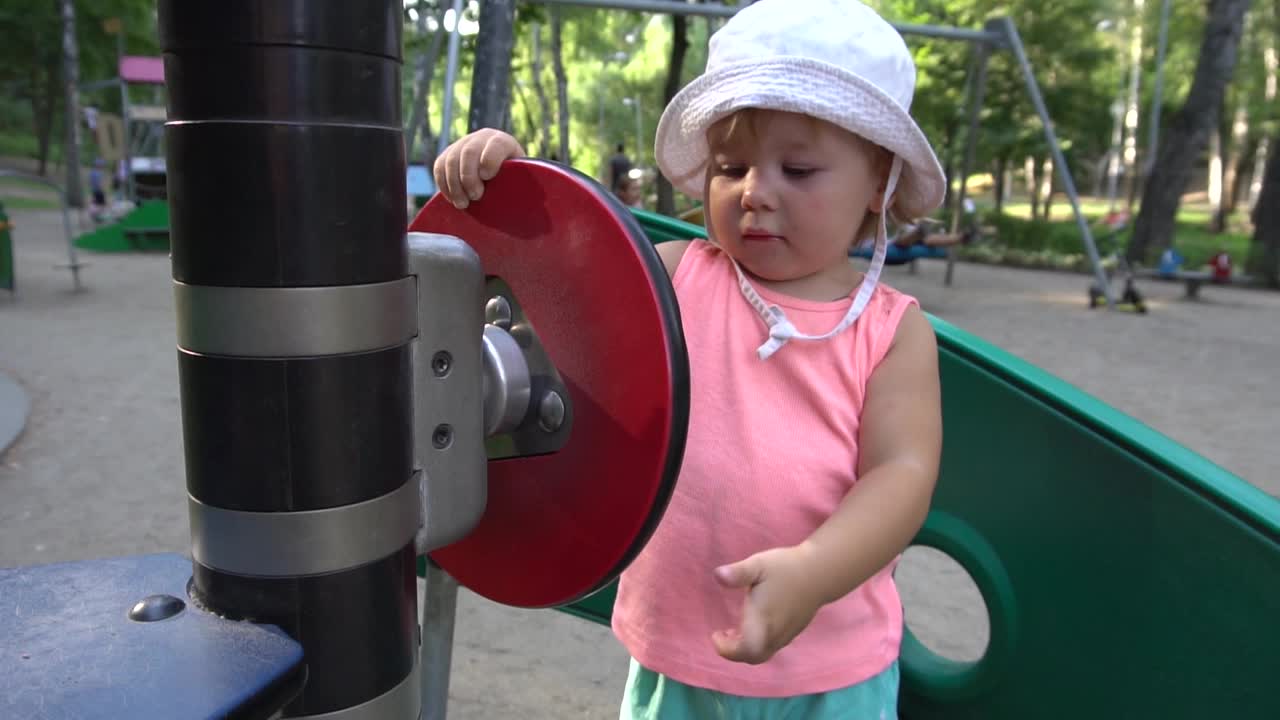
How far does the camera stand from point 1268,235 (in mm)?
10984

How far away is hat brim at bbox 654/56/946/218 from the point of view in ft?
2.77

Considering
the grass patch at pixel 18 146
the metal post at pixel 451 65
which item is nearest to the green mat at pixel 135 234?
the metal post at pixel 451 65

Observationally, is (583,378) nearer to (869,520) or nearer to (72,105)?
(869,520)

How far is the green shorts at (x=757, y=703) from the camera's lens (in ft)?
3.07

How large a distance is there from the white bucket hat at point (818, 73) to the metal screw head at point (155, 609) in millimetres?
554

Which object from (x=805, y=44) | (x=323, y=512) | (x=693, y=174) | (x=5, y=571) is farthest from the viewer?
(x=693, y=174)

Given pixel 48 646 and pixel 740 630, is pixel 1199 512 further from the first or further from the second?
pixel 48 646

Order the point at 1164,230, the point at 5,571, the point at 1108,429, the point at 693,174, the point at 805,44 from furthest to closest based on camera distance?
the point at 1164,230 < the point at 1108,429 < the point at 693,174 < the point at 805,44 < the point at 5,571

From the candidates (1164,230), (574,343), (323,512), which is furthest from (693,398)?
(1164,230)

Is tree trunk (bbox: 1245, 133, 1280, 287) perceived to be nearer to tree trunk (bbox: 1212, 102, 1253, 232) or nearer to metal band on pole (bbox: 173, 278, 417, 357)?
metal band on pole (bbox: 173, 278, 417, 357)

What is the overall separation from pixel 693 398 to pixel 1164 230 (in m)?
12.2

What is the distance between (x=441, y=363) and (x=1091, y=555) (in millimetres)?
859

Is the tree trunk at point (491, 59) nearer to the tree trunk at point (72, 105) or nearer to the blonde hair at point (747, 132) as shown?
the blonde hair at point (747, 132)

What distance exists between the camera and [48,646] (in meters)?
0.58
